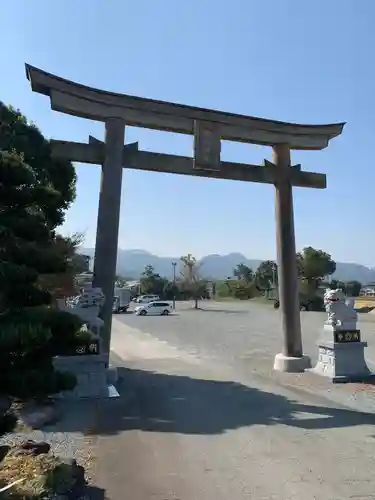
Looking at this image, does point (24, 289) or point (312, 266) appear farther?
point (312, 266)

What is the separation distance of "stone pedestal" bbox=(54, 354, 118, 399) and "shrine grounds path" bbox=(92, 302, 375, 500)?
1.24ft

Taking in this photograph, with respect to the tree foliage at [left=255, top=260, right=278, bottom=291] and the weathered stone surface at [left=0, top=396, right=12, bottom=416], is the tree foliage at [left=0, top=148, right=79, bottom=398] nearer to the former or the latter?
the weathered stone surface at [left=0, top=396, right=12, bottom=416]

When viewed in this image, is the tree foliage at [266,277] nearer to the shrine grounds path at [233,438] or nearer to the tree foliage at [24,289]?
the shrine grounds path at [233,438]

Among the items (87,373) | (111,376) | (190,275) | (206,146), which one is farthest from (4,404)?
(190,275)

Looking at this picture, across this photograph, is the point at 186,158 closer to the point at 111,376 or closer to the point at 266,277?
the point at 111,376

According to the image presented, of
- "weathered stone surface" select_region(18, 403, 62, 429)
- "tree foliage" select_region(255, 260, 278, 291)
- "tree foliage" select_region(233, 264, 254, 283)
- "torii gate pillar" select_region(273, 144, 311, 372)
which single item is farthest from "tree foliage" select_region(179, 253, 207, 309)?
"weathered stone surface" select_region(18, 403, 62, 429)

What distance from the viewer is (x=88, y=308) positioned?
8.55 meters

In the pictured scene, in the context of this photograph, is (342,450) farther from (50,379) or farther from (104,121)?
(104,121)

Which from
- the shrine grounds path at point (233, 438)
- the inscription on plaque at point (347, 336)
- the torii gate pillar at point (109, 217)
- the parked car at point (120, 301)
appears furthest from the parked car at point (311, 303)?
the torii gate pillar at point (109, 217)

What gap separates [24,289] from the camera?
3.92 m

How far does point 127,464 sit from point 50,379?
5.65ft

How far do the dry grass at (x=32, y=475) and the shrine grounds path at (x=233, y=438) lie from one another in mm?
584

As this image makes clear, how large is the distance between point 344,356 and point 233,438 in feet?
15.3

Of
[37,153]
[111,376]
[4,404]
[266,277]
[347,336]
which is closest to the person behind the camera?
[4,404]
